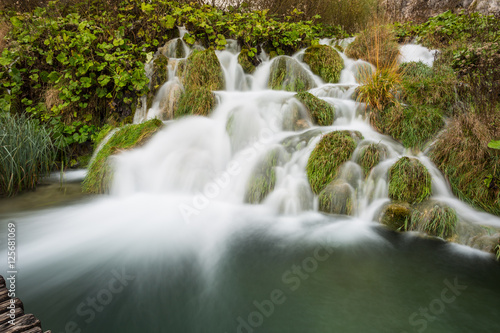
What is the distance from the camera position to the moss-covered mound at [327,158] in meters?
3.84

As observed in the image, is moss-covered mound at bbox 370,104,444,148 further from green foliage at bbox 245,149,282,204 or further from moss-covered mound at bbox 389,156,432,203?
green foliage at bbox 245,149,282,204

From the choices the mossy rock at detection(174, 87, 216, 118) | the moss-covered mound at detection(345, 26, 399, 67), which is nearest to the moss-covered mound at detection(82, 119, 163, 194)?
the mossy rock at detection(174, 87, 216, 118)

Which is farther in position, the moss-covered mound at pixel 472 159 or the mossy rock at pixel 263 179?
the mossy rock at pixel 263 179

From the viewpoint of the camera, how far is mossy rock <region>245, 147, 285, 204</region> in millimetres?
3969

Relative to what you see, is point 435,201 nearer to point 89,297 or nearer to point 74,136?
point 89,297

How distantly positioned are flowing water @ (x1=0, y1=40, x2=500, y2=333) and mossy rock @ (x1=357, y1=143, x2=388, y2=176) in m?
0.12

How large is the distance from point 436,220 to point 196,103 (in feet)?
14.5

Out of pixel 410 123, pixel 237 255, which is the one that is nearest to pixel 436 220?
pixel 410 123

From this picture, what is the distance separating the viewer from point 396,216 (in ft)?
10.7

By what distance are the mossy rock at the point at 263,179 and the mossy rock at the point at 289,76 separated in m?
2.80

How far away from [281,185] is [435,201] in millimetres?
1890

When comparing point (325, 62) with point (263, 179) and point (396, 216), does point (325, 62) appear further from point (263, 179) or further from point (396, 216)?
point (396, 216)

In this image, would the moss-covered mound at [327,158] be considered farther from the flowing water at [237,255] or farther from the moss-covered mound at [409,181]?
the moss-covered mound at [409,181]

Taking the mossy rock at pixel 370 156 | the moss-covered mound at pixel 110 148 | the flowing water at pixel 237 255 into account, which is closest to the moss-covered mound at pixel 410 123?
the flowing water at pixel 237 255
